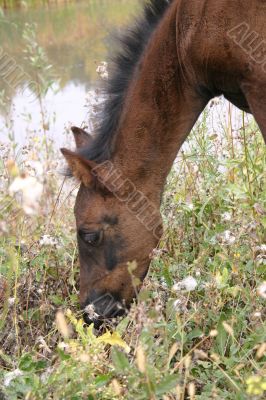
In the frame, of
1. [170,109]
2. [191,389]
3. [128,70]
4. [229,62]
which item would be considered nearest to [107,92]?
[128,70]

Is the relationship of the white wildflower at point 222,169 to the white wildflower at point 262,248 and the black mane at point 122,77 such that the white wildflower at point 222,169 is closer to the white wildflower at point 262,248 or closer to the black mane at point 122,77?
the black mane at point 122,77

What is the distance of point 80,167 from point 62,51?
1067 cm

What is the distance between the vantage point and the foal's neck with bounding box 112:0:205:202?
3.39 meters

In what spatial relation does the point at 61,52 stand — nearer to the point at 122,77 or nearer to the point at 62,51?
the point at 62,51

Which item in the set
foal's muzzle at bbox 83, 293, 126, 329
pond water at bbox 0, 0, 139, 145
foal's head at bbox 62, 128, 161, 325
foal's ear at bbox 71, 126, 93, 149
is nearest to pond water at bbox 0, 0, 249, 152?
pond water at bbox 0, 0, 139, 145

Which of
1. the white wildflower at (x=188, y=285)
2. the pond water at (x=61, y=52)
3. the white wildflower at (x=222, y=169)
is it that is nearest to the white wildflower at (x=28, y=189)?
the white wildflower at (x=188, y=285)

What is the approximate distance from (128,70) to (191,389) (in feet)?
6.84

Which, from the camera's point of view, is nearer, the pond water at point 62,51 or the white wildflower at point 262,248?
the white wildflower at point 262,248

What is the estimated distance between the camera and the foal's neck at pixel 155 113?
11.1ft

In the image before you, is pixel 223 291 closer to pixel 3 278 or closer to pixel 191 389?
pixel 191 389

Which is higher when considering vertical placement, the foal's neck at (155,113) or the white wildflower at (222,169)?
the foal's neck at (155,113)

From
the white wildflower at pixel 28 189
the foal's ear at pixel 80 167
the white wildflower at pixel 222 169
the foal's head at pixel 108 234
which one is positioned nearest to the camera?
the white wildflower at pixel 28 189

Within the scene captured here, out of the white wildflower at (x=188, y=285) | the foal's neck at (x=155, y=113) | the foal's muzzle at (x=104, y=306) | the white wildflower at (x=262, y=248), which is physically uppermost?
the foal's neck at (x=155, y=113)

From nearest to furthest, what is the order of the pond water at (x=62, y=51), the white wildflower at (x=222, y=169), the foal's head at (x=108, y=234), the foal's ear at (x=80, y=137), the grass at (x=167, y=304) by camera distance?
1. the grass at (x=167, y=304)
2. the foal's head at (x=108, y=234)
3. the foal's ear at (x=80, y=137)
4. the white wildflower at (x=222, y=169)
5. the pond water at (x=62, y=51)
